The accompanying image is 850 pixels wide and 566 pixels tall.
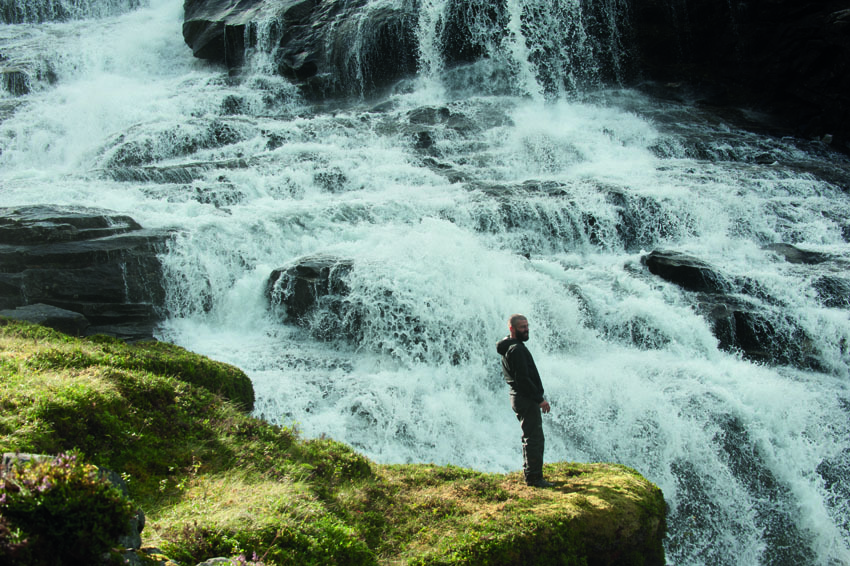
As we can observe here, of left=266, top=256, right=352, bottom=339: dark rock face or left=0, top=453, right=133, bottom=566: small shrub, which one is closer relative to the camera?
left=0, top=453, right=133, bottom=566: small shrub

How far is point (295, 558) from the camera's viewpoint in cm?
371

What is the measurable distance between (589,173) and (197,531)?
703 inches

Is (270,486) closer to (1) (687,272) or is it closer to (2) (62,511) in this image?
(2) (62,511)

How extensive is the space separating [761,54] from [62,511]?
1243 inches

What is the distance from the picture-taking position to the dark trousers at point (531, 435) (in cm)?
556

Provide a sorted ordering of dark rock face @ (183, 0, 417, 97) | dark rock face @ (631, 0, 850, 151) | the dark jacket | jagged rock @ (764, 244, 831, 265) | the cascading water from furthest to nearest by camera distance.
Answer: dark rock face @ (183, 0, 417, 97) < dark rock face @ (631, 0, 850, 151) < jagged rock @ (764, 244, 831, 265) < the cascading water < the dark jacket

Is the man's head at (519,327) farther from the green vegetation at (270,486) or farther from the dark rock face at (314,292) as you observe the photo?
the dark rock face at (314,292)

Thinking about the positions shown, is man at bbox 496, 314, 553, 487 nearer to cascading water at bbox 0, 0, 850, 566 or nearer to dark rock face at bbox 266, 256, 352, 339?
cascading water at bbox 0, 0, 850, 566

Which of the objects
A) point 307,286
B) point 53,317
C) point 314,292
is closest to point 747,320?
point 314,292

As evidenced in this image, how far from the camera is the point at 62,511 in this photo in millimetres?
2557

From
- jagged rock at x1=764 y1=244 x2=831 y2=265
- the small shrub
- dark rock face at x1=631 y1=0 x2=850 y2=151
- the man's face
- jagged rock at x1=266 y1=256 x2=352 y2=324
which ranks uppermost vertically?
dark rock face at x1=631 y1=0 x2=850 y2=151

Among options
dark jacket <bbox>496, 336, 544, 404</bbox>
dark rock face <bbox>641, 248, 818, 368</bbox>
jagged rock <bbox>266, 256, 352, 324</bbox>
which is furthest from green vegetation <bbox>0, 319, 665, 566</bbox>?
dark rock face <bbox>641, 248, 818, 368</bbox>

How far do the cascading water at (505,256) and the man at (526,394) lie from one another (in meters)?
2.60

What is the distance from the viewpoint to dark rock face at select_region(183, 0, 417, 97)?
27844mm
